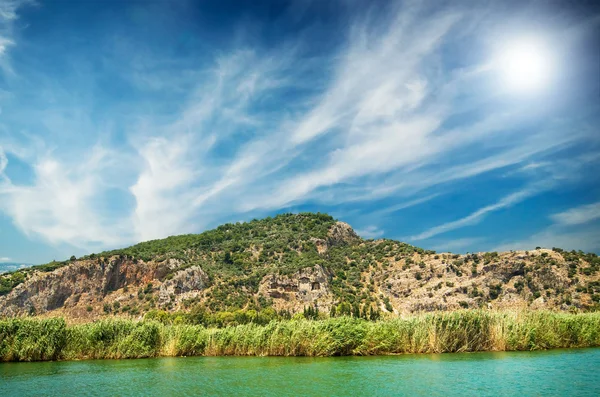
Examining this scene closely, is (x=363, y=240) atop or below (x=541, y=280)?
atop

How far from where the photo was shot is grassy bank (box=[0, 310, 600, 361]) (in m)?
22.6

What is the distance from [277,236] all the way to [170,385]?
12666cm

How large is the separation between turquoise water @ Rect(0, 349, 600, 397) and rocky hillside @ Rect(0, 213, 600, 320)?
59.5 meters

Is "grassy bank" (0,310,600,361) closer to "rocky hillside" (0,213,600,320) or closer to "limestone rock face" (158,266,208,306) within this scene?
"rocky hillside" (0,213,600,320)

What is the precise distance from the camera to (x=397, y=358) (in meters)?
21.0

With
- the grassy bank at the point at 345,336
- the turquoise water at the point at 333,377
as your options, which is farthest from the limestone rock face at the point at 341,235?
the turquoise water at the point at 333,377

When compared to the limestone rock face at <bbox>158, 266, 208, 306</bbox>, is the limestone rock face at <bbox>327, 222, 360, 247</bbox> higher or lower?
higher

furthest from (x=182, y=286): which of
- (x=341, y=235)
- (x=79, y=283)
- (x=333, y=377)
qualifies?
(x=333, y=377)

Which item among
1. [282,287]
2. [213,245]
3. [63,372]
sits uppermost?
[213,245]

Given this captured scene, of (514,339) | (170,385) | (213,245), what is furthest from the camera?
(213,245)

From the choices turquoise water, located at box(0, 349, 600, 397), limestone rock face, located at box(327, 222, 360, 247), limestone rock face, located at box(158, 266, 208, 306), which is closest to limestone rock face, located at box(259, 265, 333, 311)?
limestone rock face, located at box(158, 266, 208, 306)

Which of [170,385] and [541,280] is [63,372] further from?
[541,280]

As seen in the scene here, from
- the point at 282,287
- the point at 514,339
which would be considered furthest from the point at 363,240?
the point at 514,339

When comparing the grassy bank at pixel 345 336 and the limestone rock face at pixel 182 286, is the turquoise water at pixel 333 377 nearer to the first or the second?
the grassy bank at pixel 345 336
